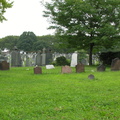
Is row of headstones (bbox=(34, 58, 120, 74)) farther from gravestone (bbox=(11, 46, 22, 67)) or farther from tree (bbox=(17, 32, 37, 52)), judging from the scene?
tree (bbox=(17, 32, 37, 52))

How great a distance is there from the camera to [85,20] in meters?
22.8

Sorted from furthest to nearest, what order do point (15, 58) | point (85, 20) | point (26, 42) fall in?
point (26, 42), point (15, 58), point (85, 20)

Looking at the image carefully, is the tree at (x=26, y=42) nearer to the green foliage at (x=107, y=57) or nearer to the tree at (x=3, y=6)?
the green foliage at (x=107, y=57)

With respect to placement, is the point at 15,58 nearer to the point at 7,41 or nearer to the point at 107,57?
the point at 107,57

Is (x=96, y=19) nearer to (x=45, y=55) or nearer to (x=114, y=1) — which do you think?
(x=114, y=1)

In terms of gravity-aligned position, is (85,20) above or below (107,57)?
above

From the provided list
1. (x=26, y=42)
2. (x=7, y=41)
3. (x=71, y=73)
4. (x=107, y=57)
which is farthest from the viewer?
(x=7, y=41)

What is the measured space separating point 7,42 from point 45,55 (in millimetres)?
58353

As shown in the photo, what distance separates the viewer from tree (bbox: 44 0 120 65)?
2114 centimetres

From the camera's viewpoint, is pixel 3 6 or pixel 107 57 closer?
pixel 3 6

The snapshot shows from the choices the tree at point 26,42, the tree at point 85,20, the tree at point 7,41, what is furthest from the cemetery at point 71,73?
the tree at point 7,41

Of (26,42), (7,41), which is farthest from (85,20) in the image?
(7,41)

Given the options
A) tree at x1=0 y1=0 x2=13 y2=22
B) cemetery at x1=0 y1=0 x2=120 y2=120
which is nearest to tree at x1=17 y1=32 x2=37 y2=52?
cemetery at x1=0 y1=0 x2=120 y2=120

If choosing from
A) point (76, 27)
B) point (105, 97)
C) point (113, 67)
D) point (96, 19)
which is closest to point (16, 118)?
point (105, 97)
